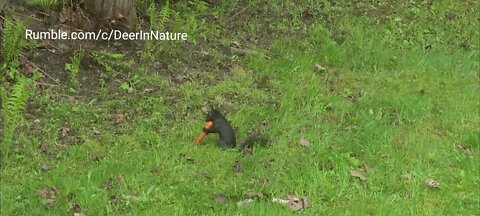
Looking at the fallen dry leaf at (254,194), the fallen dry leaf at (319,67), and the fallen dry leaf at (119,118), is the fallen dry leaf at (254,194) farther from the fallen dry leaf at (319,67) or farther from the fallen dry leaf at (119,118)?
the fallen dry leaf at (319,67)

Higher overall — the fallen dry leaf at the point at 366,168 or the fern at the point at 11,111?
the fern at the point at 11,111

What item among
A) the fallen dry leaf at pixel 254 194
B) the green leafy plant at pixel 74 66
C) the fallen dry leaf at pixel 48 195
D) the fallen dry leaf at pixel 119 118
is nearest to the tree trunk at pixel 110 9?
the green leafy plant at pixel 74 66

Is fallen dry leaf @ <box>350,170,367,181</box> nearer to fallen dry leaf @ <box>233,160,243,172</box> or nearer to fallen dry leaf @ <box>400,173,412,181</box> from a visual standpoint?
fallen dry leaf @ <box>400,173,412,181</box>

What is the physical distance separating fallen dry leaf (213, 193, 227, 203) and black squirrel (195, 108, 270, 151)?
25.9 inches

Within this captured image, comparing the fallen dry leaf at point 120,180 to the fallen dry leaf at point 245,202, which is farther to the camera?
the fallen dry leaf at point 120,180

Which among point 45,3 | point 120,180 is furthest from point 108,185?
point 45,3

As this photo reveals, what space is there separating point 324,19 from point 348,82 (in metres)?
1.67

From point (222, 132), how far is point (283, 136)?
65cm

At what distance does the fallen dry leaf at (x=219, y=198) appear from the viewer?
445cm

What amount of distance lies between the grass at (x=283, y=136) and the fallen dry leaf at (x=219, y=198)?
0.09 feet

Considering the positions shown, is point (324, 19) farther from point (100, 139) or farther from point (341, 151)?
point (100, 139)

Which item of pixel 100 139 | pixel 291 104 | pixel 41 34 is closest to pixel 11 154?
pixel 100 139

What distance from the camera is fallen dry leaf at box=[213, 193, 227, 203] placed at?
445 cm

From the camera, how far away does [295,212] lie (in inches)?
173
